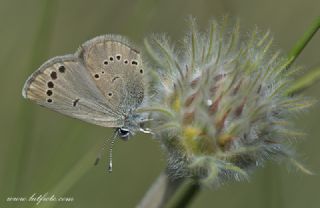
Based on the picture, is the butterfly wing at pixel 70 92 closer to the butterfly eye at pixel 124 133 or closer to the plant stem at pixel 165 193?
the butterfly eye at pixel 124 133

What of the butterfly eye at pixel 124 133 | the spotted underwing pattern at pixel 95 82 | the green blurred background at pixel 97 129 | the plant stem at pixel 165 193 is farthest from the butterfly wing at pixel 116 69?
the plant stem at pixel 165 193

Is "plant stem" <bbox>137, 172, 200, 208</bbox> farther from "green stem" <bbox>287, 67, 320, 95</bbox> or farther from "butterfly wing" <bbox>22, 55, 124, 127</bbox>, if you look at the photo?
"green stem" <bbox>287, 67, 320, 95</bbox>

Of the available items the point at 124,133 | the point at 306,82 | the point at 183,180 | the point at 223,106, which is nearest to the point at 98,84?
the point at 124,133

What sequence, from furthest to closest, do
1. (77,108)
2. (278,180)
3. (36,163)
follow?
(36,163)
(278,180)
(77,108)

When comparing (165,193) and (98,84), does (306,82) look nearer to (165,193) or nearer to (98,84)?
(165,193)

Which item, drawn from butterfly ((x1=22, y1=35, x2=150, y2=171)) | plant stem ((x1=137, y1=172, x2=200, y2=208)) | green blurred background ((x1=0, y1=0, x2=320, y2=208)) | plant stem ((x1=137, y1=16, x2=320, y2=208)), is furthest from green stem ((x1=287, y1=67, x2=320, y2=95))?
butterfly ((x1=22, y1=35, x2=150, y2=171))

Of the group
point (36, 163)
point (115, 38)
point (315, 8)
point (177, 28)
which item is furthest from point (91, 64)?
point (315, 8)

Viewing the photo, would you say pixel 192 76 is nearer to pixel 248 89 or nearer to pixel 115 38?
pixel 248 89
